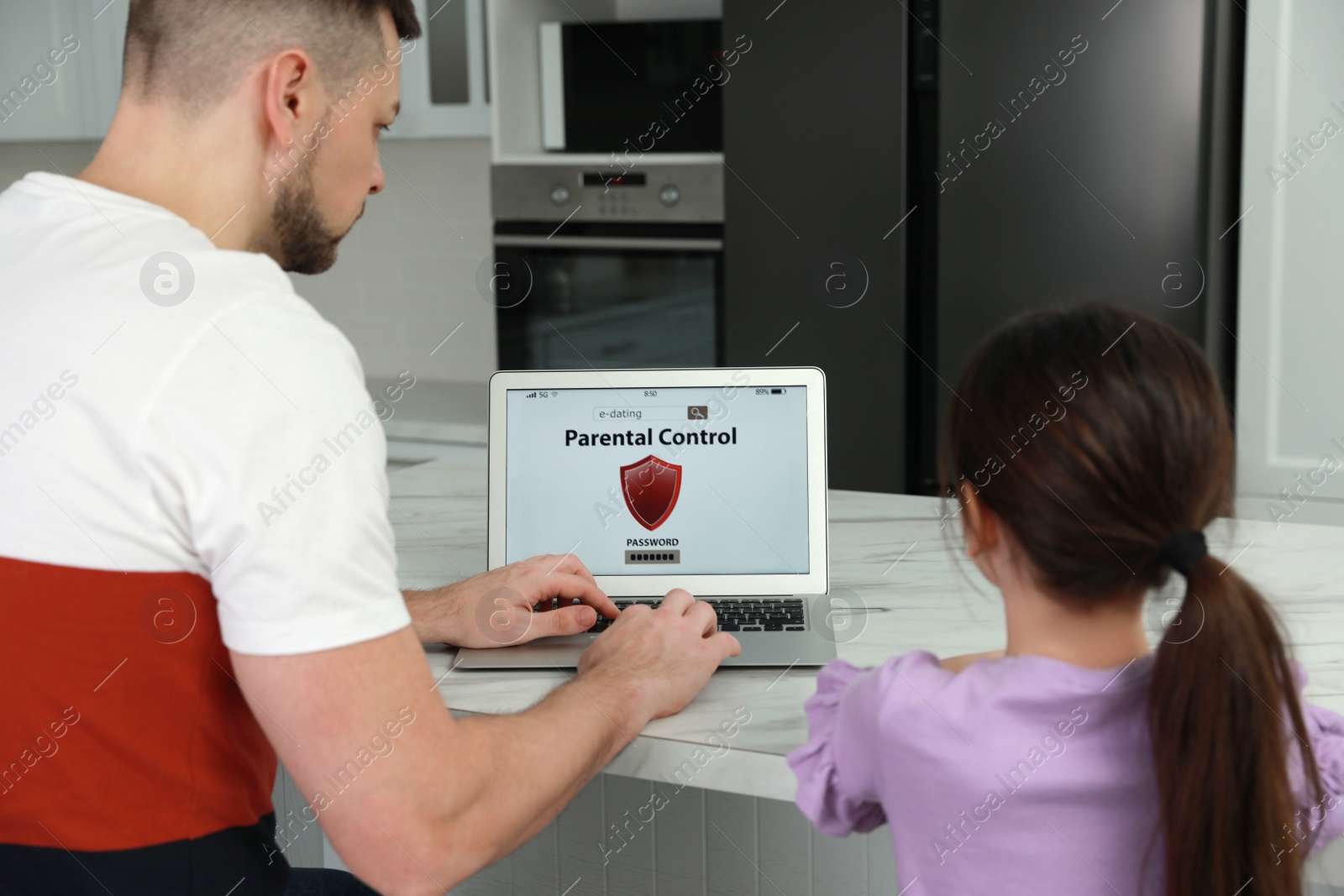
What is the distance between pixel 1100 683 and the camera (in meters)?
0.77

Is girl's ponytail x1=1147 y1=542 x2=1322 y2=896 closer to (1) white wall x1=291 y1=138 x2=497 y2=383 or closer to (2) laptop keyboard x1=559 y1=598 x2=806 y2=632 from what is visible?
(2) laptop keyboard x1=559 y1=598 x2=806 y2=632

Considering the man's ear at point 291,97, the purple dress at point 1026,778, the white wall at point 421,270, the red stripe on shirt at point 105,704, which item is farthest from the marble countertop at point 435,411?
the purple dress at point 1026,778

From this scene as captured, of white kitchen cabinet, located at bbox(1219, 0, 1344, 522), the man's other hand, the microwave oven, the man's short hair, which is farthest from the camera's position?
the microwave oven

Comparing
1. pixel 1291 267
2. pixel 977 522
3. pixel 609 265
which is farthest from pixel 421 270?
pixel 977 522

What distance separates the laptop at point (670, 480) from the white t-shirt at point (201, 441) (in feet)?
1.55

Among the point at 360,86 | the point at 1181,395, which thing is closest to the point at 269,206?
the point at 360,86

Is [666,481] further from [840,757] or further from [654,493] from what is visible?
[840,757]

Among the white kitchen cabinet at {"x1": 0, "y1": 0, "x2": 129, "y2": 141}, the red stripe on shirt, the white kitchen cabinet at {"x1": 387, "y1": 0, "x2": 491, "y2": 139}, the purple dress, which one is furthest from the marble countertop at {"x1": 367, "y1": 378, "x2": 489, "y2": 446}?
the purple dress

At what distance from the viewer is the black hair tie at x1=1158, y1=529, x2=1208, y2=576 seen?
2.41ft

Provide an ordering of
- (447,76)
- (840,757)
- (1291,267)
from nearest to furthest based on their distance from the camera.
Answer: (840,757) → (1291,267) → (447,76)

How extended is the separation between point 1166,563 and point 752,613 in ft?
1.70

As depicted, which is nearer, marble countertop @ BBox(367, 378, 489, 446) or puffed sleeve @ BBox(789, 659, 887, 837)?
puffed sleeve @ BBox(789, 659, 887, 837)

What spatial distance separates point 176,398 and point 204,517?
8 centimetres

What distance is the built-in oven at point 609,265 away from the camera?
267 cm
